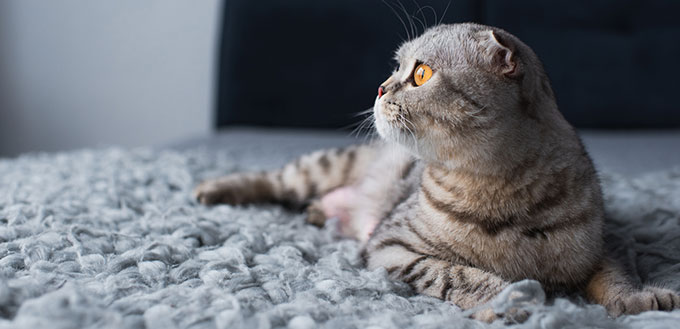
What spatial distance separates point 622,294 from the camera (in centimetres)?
74

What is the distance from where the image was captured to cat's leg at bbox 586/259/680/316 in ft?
2.32

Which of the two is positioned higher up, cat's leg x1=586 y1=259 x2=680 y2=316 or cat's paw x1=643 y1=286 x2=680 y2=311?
cat's paw x1=643 y1=286 x2=680 y2=311

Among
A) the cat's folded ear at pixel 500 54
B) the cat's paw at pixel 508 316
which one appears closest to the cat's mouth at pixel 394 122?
the cat's folded ear at pixel 500 54

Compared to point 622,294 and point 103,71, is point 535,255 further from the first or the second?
point 103,71

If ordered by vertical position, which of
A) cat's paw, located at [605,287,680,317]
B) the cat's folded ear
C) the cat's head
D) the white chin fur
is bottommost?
cat's paw, located at [605,287,680,317]

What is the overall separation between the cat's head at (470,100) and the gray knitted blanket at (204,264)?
0.20 meters

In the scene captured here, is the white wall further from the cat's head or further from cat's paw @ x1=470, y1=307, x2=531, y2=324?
cat's paw @ x1=470, y1=307, x2=531, y2=324

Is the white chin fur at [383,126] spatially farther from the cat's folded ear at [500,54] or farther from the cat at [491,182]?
the cat's folded ear at [500,54]

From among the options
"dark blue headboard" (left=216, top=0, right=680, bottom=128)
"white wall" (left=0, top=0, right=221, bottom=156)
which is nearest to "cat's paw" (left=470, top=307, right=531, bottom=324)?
"dark blue headboard" (left=216, top=0, right=680, bottom=128)

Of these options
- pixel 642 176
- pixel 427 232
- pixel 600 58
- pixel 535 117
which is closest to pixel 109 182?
pixel 427 232

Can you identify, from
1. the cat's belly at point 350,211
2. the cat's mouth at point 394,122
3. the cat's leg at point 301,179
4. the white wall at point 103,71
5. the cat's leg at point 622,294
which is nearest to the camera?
the cat's leg at point 622,294

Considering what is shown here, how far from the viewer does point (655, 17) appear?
232 cm

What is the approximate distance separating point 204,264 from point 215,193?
0.46 meters

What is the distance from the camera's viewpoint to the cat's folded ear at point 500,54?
77 centimetres
